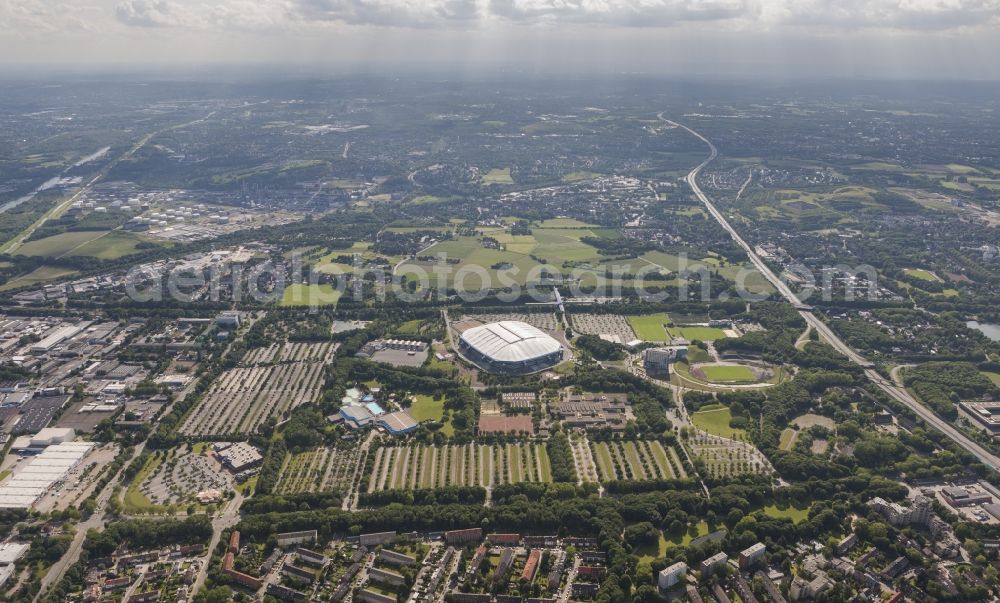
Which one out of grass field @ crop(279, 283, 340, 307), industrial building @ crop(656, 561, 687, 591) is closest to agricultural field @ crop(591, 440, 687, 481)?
industrial building @ crop(656, 561, 687, 591)

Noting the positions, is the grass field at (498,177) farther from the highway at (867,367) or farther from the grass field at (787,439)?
the grass field at (787,439)

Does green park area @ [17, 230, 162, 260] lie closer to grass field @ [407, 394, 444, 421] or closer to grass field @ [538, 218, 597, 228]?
grass field @ [407, 394, 444, 421]

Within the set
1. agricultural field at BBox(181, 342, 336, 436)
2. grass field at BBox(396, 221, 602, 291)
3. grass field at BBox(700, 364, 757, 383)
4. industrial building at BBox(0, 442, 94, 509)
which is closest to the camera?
industrial building at BBox(0, 442, 94, 509)

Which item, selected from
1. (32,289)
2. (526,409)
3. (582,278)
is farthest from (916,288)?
(32,289)

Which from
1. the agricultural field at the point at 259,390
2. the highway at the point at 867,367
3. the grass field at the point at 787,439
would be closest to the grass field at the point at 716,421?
the grass field at the point at 787,439

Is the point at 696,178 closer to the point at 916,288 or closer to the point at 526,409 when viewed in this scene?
the point at 916,288
